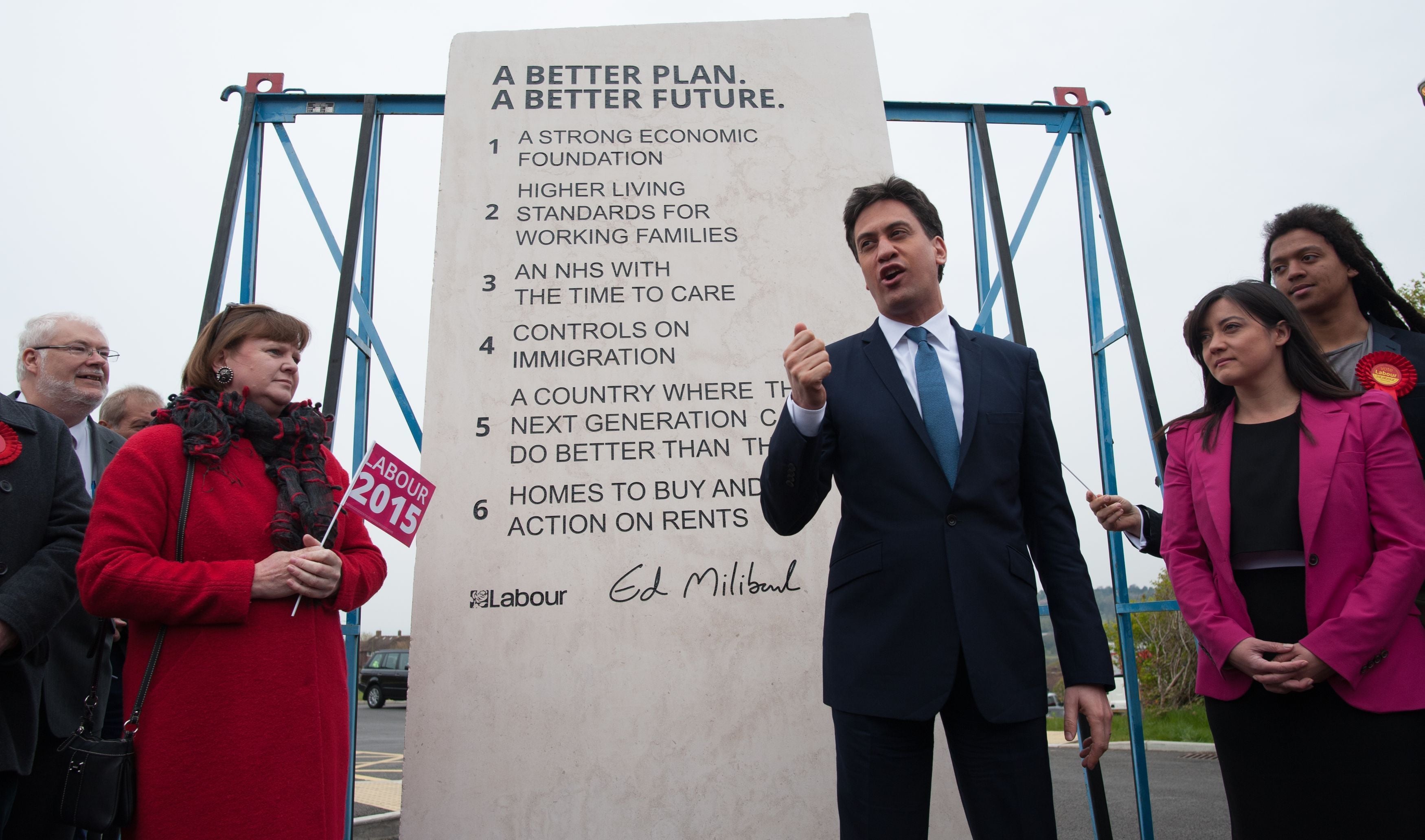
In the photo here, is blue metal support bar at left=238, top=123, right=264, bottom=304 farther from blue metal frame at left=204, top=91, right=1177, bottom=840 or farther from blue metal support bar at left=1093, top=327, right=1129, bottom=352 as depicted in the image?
blue metal support bar at left=1093, top=327, right=1129, bottom=352

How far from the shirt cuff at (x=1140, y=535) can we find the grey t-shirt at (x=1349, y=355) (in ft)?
2.10

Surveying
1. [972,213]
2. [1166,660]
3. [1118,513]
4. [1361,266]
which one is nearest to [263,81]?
[972,213]

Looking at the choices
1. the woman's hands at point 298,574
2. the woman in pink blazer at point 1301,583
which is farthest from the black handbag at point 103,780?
the woman in pink blazer at point 1301,583

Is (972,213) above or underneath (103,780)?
above

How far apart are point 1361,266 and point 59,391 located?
396cm

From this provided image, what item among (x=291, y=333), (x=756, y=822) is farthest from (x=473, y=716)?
(x=291, y=333)

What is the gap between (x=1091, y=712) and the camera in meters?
1.73

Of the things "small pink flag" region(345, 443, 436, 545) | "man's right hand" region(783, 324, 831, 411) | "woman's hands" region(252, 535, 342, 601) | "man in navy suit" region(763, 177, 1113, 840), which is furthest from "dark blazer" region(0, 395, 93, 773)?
"man's right hand" region(783, 324, 831, 411)

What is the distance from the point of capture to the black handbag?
5.73 ft

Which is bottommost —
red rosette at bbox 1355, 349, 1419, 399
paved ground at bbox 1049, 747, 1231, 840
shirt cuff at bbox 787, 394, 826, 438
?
paved ground at bbox 1049, 747, 1231, 840

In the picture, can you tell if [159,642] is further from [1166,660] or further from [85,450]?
[1166,660]

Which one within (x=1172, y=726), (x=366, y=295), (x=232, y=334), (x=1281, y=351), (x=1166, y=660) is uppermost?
(x=366, y=295)

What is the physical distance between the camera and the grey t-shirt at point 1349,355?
245 cm

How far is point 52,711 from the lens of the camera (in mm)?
2311
